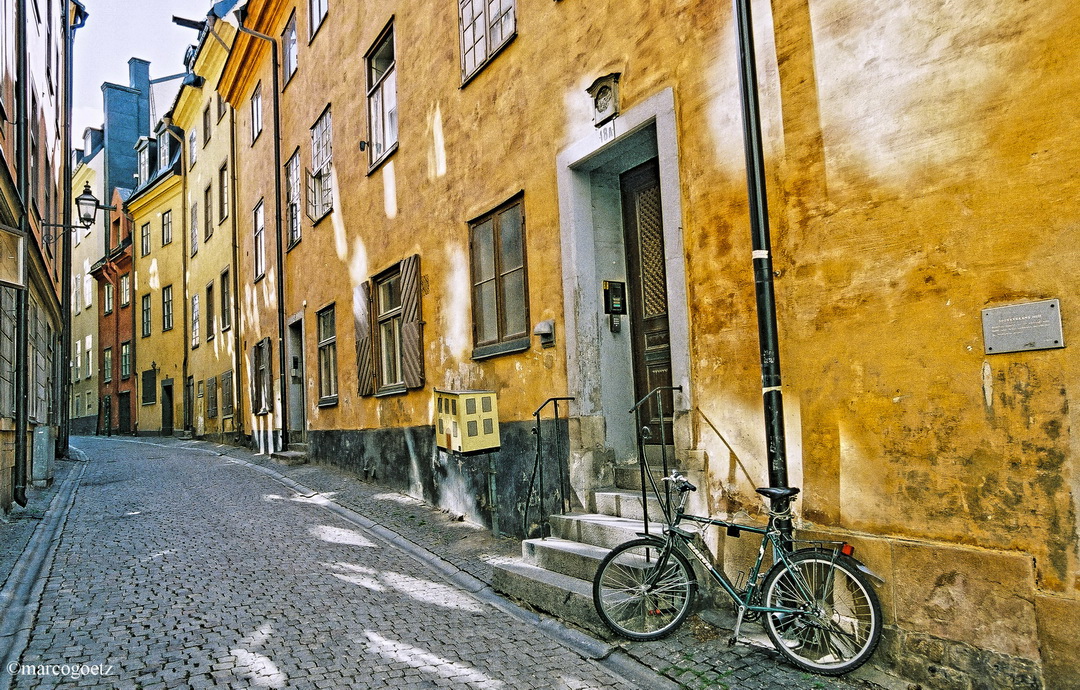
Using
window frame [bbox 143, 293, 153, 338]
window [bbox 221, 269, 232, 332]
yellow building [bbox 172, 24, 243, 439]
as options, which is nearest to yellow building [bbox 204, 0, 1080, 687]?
yellow building [bbox 172, 24, 243, 439]

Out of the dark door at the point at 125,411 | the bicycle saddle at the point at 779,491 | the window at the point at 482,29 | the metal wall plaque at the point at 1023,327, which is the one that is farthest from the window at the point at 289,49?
the dark door at the point at 125,411

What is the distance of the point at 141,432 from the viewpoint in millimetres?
29188

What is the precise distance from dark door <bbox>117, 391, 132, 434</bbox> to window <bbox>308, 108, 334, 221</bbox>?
2149 cm

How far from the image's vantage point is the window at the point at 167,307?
27.5 meters

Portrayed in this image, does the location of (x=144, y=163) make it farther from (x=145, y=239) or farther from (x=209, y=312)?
(x=209, y=312)

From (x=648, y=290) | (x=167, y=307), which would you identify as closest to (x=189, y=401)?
(x=167, y=307)

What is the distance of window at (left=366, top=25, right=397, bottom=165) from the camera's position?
1076 centimetres

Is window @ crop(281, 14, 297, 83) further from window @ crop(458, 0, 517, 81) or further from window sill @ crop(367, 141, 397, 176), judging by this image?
window @ crop(458, 0, 517, 81)

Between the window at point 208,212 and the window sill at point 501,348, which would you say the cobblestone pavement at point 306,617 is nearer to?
the window sill at point 501,348

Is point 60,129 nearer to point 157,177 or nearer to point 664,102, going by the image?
point 157,177

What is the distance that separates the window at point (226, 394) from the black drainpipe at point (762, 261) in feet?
60.1

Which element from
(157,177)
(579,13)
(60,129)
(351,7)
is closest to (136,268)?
(157,177)

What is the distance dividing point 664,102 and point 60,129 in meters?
18.6

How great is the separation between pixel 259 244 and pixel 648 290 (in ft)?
44.9
